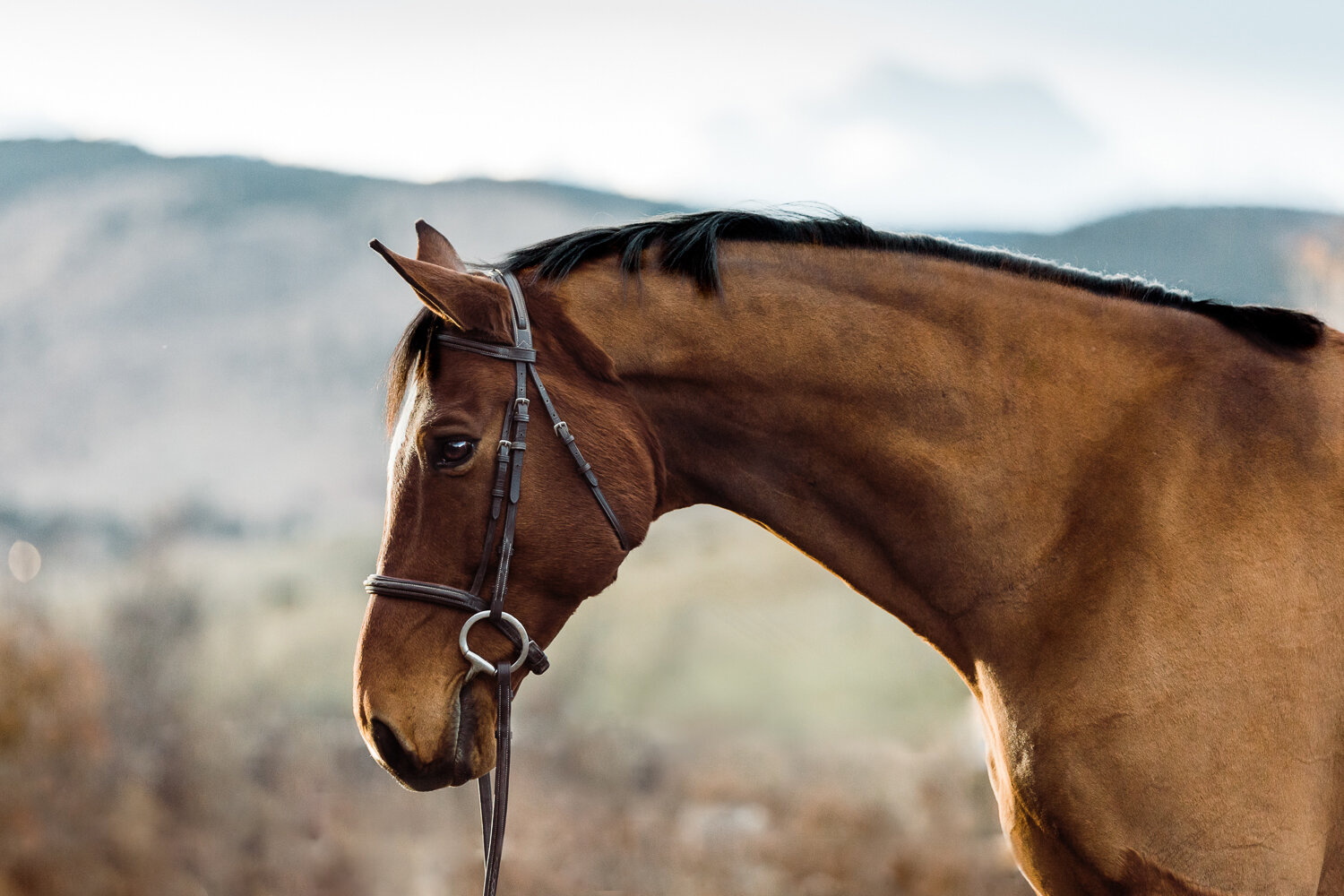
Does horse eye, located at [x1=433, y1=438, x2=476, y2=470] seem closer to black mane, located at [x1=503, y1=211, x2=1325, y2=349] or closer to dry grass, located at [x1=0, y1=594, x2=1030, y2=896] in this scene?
black mane, located at [x1=503, y1=211, x2=1325, y2=349]

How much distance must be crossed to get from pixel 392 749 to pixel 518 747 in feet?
18.9

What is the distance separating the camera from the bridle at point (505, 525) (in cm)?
195

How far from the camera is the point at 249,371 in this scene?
9.07 metres

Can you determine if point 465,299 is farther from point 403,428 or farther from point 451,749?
point 451,749

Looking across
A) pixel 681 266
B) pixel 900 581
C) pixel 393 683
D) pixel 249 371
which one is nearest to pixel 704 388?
pixel 681 266

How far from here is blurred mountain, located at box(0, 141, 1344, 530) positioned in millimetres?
8086

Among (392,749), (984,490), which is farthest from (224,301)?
(984,490)

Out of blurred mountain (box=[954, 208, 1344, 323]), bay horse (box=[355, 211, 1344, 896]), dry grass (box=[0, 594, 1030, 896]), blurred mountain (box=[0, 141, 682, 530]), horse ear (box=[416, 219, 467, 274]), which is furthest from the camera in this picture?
blurred mountain (box=[954, 208, 1344, 323])

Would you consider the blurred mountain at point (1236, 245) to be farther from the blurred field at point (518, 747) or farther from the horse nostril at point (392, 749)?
the horse nostril at point (392, 749)

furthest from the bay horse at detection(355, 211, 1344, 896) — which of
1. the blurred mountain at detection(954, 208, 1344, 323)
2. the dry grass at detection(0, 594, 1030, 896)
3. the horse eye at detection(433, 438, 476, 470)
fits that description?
the blurred mountain at detection(954, 208, 1344, 323)

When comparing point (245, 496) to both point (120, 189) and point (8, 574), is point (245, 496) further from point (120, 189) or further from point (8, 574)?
point (120, 189)

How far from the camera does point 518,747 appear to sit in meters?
7.42

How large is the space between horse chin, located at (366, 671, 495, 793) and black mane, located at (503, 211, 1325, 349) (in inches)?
38.2

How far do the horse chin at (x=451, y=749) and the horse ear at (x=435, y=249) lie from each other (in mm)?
1031
